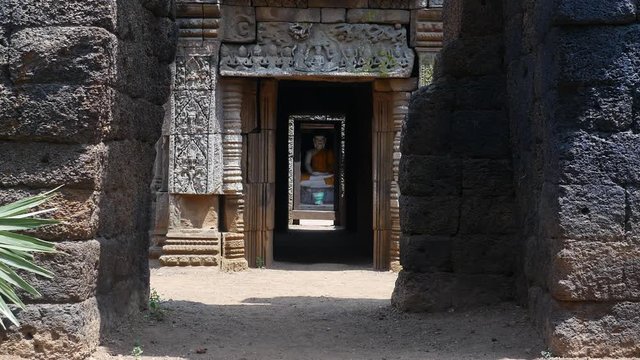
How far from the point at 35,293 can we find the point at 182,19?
654cm

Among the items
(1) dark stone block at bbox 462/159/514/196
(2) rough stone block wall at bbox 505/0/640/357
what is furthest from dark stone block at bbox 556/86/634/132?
(1) dark stone block at bbox 462/159/514/196

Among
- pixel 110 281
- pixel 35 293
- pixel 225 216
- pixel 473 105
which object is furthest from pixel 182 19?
pixel 35 293

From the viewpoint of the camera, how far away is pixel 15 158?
4.77m

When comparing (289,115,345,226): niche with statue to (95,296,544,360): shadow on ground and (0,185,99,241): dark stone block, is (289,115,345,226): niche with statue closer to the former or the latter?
(95,296,544,360): shadow on ground

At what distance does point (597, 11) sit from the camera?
485 cm

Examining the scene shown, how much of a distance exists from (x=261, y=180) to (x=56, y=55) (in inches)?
256

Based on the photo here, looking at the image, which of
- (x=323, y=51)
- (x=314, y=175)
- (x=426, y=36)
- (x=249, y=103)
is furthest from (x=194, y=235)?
(x=314, y=175)

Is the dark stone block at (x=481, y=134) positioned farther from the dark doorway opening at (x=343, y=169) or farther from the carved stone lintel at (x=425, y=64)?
the dark doorway opening at (x=343, y=169)

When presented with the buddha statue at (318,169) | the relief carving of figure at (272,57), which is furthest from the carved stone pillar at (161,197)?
the buddha statue at (318,169)

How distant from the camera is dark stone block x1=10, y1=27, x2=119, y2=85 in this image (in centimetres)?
474

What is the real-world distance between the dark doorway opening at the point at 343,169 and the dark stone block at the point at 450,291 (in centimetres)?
628

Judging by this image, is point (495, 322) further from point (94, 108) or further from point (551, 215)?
point (94, 108)

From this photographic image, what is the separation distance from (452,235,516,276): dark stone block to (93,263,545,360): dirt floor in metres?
0.34

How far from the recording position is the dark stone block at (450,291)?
664 centimetres
